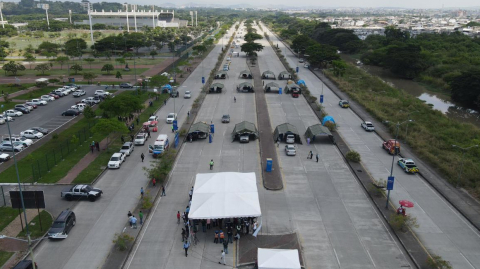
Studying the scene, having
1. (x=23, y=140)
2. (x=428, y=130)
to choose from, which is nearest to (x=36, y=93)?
(x=23, y=140)

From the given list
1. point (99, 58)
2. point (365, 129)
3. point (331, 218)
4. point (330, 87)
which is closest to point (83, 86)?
point (99, 58)

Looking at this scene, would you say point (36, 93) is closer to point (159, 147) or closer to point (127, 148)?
point (127, 148)

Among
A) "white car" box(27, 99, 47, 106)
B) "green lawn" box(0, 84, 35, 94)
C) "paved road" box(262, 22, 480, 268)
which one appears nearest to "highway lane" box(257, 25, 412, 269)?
"paved road" box(262, 22, 480, 268)

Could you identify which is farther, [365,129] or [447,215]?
[365,129]

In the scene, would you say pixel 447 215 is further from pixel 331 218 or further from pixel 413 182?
pixel 331 218

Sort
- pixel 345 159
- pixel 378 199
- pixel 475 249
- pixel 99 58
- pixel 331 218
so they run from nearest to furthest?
pixel 475 249
pixel 331 218
pixel 378 199
pixel 345 159
pixel 99 58

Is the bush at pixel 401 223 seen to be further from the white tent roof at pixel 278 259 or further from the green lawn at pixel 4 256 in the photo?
the green lawn at pixel 4 256

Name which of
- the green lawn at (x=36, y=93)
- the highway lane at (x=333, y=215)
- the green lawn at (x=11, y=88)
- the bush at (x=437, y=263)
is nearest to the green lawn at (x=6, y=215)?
the highway lane at (x=333, y=215)
